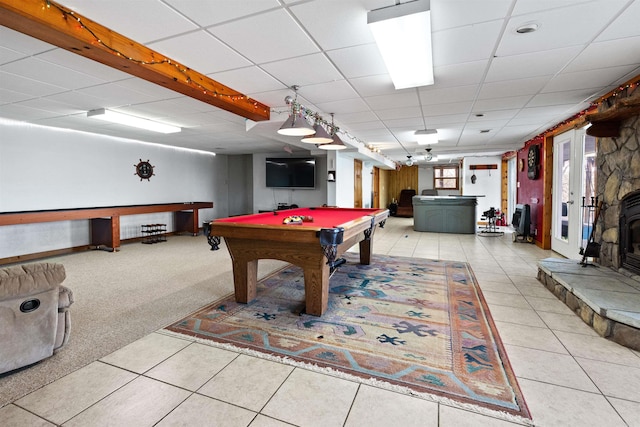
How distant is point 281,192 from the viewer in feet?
32.7

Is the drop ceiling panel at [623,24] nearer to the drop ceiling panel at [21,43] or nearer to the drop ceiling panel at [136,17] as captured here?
the drop ceiling panel at [136,17]

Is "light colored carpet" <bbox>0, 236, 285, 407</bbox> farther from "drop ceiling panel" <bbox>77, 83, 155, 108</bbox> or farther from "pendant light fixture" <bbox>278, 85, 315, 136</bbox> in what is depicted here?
"drop ceiling panel" <bbox>77, 83, 155, 108</bbox>

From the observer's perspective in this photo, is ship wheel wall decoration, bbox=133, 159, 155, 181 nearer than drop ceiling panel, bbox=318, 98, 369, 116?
No

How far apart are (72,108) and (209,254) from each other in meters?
3.09

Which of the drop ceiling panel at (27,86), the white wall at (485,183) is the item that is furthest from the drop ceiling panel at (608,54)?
the white wall at (485,183)

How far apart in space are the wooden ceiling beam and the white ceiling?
0.10 metres

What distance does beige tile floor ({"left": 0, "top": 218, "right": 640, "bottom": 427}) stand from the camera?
166 cm

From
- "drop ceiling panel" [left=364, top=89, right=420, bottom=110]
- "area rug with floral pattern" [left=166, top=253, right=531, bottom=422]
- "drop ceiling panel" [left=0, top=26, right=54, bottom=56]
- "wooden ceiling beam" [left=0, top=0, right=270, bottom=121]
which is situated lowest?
"area rug with floral pattern" [left=166, top=253, right=531, bottom=422]

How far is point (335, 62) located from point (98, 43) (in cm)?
189

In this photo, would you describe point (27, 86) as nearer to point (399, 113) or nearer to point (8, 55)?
point (8, 55)

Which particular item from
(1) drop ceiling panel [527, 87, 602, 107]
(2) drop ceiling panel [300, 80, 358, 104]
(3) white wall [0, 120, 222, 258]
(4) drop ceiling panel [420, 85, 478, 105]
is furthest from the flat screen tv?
(1) drop ceiling panel [527, 87, 602, 107]

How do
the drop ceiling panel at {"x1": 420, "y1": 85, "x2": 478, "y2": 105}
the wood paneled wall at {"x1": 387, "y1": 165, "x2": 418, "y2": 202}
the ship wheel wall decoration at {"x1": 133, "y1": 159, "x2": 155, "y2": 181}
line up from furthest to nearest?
the wood paneled wall at {"x1": 387, "y1": 165, "x2": 418, "y2": 202}, the ship wheel wall decoration at {"x1": 133, "y1": 159, "x2": 155, "y2": 181}, the drop ceiling panel at {"x1": 420, "y1": 85, "x2": 478, "y2": 105}

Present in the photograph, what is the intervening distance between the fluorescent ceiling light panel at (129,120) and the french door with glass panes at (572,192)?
674 centimetres

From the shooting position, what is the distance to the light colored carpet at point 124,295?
2186 mm
